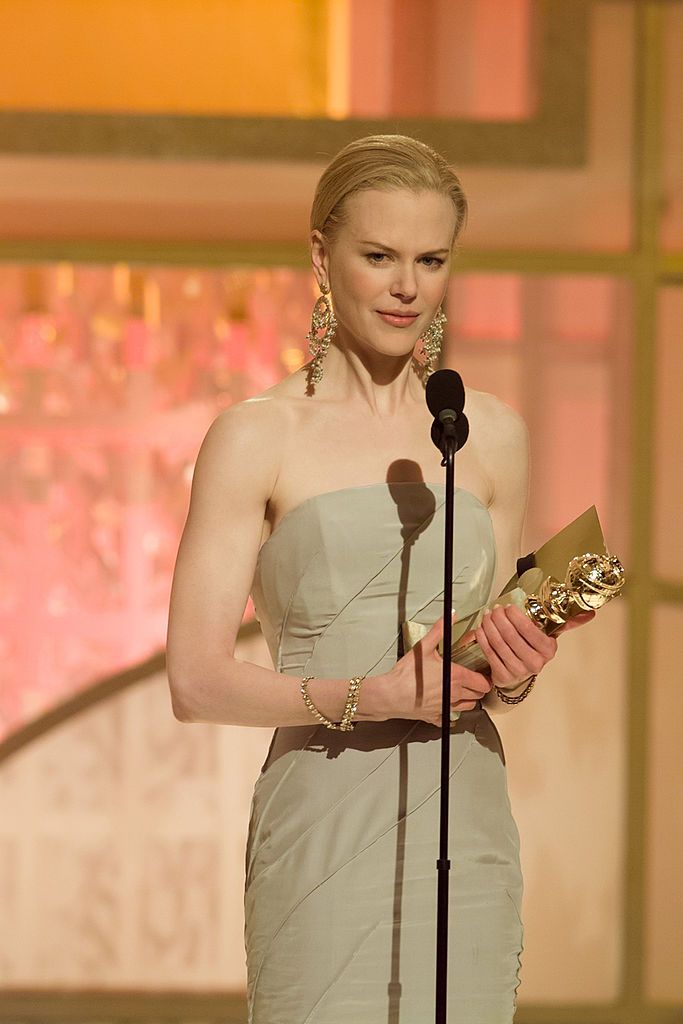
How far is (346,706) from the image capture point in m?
1.87

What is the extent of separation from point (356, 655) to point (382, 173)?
0.67m

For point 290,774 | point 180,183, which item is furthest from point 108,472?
point 290,774

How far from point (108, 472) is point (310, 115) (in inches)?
47.8

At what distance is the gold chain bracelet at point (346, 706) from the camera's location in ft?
6.12

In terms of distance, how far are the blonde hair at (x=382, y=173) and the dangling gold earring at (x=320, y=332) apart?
102 millimetres

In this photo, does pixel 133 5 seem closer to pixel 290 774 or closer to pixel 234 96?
pixel 234 96

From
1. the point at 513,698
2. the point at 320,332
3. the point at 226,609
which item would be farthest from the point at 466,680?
the point at 320,332

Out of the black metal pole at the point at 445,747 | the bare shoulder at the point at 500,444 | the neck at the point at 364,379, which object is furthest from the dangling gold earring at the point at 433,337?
the black metal pole at the point at 445,747

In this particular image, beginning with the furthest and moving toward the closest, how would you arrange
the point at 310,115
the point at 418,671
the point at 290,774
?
the point at 310,115 < the point at 290,774 < the point at 418,671

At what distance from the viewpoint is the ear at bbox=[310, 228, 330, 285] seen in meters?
2.00

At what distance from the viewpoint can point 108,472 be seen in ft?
13.8

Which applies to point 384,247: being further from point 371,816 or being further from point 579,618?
point 371,816

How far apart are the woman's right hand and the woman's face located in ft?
1.39

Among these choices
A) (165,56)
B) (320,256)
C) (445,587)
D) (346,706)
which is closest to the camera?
(445,587)
